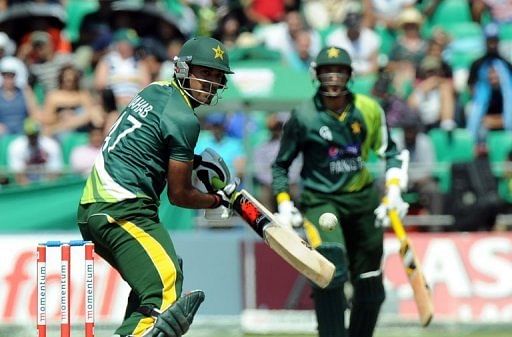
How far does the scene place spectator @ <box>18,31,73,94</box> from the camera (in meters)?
13.8

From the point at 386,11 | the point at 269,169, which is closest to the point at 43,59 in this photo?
the point at 269,169

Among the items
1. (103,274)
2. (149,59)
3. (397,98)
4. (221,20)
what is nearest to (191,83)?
(103,274)

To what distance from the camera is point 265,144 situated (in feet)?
40.5

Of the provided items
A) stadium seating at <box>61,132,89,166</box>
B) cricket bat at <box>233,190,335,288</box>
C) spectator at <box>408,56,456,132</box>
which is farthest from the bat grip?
spectator at <box>408,56,456,132</box>

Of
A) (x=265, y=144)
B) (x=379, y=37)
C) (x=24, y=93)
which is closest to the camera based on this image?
(x=265, y=144)

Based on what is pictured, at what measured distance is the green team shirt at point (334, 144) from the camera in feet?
27.7

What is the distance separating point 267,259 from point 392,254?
1.11 metres

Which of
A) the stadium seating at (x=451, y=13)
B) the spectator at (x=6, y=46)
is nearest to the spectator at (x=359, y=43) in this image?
the stadium seating at (x=451, y=13)

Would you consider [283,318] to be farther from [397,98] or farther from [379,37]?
[379,37]

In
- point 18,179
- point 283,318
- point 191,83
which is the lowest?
point 283,318

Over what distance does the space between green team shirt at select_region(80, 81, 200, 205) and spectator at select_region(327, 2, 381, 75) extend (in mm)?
8367

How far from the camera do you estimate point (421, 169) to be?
1178cm

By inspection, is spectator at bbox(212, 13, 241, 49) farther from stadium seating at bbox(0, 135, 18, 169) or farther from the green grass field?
the green grass field

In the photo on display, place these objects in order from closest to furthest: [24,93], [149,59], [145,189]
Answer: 1. [145,189]
2. [24,93]
3. [149,59]
